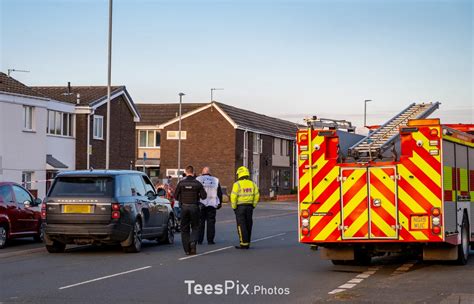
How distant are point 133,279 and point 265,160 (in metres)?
61.2

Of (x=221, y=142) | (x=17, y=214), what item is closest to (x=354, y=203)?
(x=17, y=214)

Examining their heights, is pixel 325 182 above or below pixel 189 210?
above

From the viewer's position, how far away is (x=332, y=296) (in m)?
12.1

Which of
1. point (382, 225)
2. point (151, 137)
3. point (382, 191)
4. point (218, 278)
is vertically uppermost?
point (151, 137)

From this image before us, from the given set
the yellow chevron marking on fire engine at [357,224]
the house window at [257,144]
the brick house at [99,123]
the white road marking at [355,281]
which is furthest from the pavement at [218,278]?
the house window at [257,144]

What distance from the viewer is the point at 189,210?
61.3 ft

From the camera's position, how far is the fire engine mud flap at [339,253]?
51.1 ft

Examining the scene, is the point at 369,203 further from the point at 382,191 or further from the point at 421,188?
the point at 421,188

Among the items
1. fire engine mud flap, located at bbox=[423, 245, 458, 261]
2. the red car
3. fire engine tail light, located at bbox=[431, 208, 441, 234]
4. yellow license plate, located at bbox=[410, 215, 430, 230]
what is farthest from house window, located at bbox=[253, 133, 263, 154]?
fire engine tail light, located at bbox=[431, 208, 441, 234]

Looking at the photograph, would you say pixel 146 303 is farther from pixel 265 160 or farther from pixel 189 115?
pixel 265 160

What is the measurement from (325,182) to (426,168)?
1697 mm

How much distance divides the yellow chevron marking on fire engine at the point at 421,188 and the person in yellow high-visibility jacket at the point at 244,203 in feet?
21.1

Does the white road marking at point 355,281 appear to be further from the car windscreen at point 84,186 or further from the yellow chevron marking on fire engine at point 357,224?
the car windscreen at point 84,186

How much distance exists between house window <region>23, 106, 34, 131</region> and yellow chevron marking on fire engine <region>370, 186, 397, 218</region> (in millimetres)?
31047
